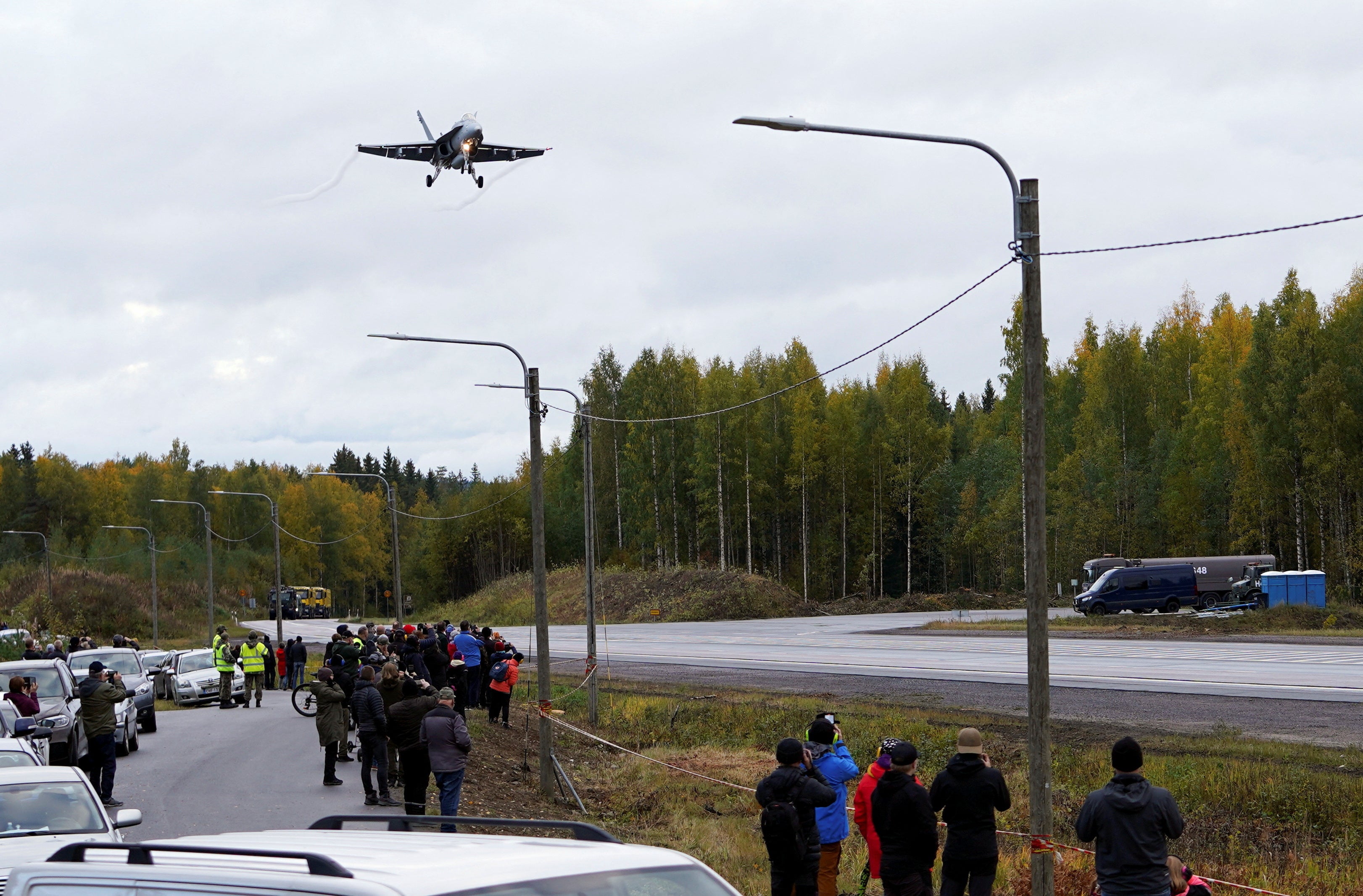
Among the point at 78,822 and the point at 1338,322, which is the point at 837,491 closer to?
the point at 1338,322

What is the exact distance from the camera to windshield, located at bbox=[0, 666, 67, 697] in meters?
19.2

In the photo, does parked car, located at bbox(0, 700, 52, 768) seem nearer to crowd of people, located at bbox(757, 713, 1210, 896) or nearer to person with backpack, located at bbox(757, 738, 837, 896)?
person with backpack, located at bbox(757, 738, 837, 896)

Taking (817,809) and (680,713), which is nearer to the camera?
(817,809)

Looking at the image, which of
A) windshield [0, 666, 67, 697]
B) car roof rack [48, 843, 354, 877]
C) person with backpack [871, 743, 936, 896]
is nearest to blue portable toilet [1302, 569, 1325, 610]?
windshield [0, 666, 67, 697]

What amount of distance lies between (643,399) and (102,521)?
76.6 m

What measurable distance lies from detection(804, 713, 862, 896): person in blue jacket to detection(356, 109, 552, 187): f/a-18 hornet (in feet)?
71.8

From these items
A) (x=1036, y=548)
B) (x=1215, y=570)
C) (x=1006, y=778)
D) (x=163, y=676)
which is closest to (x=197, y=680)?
(x=163, y=676)

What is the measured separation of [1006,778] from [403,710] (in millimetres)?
10008

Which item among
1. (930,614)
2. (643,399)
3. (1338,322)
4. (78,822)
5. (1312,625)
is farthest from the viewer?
(643,399)

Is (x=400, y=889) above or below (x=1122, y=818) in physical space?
above

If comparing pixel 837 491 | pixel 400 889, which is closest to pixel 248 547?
pixel 837 491

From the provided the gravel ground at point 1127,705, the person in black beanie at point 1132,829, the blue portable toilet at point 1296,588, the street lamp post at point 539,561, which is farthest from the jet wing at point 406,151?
the blue portable toilet at point 1296,588

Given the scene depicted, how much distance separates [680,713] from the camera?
28547 millimetres

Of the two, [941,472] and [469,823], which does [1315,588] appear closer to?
[941,472]
